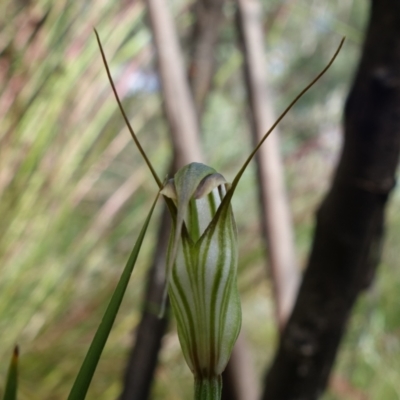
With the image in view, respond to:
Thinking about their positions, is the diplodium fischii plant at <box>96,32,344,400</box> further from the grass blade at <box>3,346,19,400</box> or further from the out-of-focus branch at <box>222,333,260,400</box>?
the out-of-focus branch at <box>222,333,260,400</box>

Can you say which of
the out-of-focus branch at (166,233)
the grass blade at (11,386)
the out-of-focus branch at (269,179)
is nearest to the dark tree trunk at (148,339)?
the out-of-focus branch at (166,233)

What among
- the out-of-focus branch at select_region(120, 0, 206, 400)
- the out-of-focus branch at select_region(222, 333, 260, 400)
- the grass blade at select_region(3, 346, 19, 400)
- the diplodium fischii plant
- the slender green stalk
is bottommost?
the grass blade at select_region(3, 346, 19, 400)

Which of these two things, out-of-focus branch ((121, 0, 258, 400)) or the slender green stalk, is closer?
the slender green stalk

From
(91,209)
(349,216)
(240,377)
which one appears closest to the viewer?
(349,216)

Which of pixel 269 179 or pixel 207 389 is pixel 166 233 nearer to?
pixel 269 179

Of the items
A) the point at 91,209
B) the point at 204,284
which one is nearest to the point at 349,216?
the point at 204,284

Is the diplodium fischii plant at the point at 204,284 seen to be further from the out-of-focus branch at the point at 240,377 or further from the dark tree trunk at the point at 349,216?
the out-of-focus branch at the point at 240,377

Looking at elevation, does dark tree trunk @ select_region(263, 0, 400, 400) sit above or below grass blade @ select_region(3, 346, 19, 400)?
above

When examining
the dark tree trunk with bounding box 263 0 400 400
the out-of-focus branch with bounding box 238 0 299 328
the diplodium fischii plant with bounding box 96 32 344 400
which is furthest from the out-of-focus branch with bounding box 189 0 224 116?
the diplodium fischii plant with bounding box 96 32 344 400
